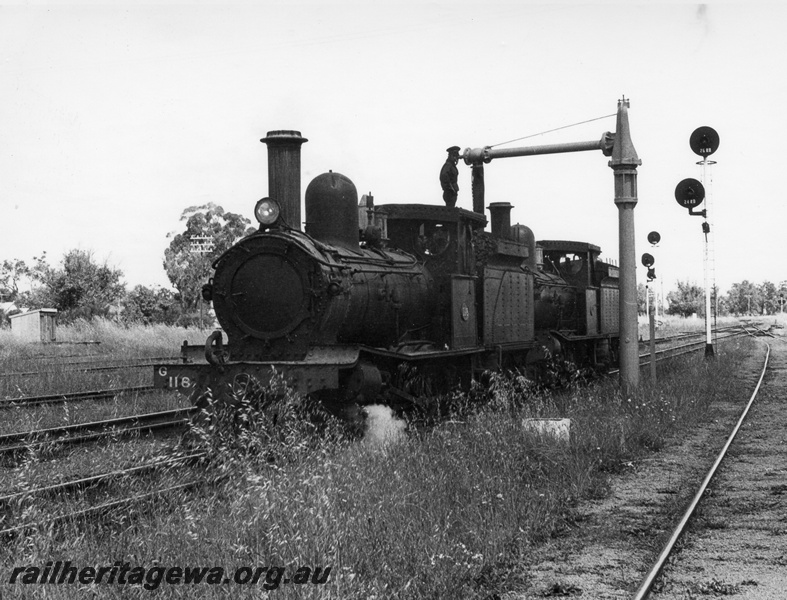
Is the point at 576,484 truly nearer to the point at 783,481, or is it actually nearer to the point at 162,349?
the point at 783,481

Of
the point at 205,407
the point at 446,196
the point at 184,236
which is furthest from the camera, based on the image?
the point at 184,236

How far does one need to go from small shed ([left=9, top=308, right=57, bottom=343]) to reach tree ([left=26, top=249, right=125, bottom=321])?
691 centimetres

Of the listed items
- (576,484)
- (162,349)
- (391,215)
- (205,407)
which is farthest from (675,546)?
(162,349)

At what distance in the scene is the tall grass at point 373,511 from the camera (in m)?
4.84

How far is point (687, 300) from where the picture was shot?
115875 mm

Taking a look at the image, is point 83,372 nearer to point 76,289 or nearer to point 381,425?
point 381,425

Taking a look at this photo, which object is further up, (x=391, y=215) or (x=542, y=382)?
(x=391, y=215)

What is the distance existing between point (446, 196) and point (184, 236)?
3083cm

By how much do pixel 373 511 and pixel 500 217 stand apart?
10.0 m

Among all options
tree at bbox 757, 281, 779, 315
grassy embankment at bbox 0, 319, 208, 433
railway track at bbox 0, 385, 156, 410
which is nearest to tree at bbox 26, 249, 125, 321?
grassy embankment at bbox 0, 319, 208, 433

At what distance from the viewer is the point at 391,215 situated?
474 inches

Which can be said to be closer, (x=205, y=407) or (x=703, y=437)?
(x=205, y=407)

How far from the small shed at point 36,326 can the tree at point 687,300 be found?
89072mm

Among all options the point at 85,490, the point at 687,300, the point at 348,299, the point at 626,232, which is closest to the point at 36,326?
the point at 626,232
